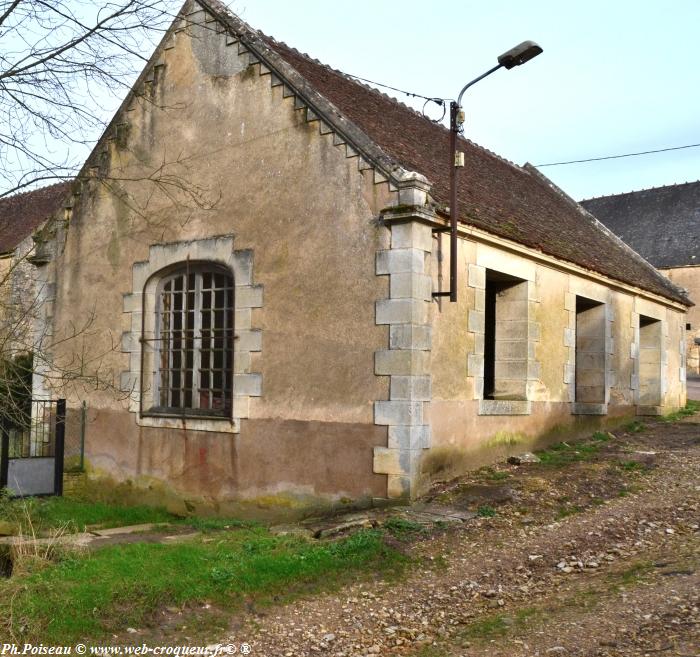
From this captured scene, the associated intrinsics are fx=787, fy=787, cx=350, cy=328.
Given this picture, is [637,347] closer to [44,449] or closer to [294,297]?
[294,297]

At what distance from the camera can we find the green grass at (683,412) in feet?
50.3

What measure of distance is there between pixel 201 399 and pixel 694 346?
26439 millimetres

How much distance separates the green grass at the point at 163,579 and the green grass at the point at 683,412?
1000 centimetres

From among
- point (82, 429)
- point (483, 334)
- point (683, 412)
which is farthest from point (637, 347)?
point (82, 429)

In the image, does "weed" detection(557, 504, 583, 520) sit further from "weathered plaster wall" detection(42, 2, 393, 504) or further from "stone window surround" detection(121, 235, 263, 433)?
"stone window surround" detection(121, 235, 263, 433)

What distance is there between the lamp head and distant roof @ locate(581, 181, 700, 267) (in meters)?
24.5

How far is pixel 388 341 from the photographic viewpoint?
8625 millimetres

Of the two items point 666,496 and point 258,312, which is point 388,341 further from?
point 666,496

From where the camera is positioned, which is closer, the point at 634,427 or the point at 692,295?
the point at 634,427

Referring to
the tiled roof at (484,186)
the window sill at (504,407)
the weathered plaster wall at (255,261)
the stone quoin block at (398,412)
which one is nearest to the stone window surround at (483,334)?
the window sill at (504,407)

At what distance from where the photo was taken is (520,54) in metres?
8.54

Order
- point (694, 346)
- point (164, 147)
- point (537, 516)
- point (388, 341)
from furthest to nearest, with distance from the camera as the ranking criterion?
point (694, 346) < point (164, 147) < point (388, 341) < point (537, 516)

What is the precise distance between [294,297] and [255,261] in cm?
82

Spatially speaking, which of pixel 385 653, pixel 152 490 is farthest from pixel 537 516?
pixel 152 490
